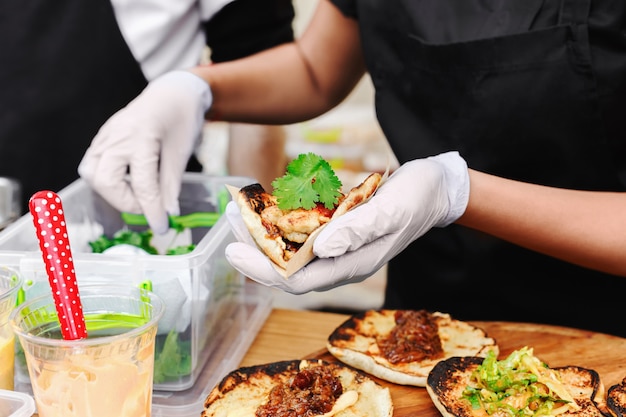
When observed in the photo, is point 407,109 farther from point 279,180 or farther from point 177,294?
point 177,294

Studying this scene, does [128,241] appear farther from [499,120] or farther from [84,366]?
[499,120]

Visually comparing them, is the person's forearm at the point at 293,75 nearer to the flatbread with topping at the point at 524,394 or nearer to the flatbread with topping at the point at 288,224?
the flatbread with topping at the point at 288,224

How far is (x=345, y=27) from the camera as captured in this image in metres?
2.58

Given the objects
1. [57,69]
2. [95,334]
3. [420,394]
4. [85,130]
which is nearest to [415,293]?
[420,394]

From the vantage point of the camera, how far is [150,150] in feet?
7.30

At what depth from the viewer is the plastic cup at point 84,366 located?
144 centimetres

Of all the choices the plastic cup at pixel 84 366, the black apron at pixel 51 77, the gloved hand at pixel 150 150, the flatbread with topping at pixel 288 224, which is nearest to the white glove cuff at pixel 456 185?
the flatbread with topping at pixel 288 224

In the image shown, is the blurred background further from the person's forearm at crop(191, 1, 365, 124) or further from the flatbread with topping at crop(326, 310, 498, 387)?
the flatbread with topping at crop(326, 310, 498, 387)

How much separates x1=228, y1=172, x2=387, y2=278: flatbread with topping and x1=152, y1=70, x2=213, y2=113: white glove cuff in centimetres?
73

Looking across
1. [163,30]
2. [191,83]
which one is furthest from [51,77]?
[191,83]

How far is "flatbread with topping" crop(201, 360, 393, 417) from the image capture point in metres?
1.75

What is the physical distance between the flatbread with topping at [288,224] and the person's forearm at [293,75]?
35.2 inches

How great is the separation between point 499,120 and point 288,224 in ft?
2.76

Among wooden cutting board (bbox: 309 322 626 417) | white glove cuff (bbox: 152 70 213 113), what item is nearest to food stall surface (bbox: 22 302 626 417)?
wooden cutting board (bbox: 309 322 626 417)
